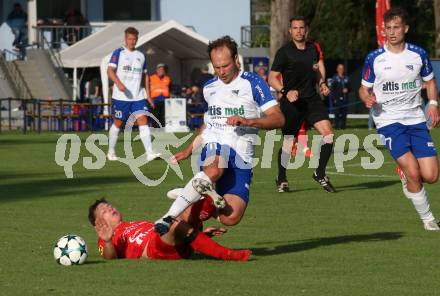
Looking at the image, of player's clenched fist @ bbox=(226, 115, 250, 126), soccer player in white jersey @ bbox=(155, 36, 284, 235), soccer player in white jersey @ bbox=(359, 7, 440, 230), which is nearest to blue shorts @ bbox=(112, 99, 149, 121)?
soccer player in white jersey @ bbox=(359, 7, 440, 230)

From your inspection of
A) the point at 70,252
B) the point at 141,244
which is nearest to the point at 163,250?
the point at 141,244

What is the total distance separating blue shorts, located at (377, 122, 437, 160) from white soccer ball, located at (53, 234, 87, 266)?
3.92 metres

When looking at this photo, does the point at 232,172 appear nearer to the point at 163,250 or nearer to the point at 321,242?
the point at 163,250

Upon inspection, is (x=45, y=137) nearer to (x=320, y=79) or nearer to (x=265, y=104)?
(x=320, y=79)

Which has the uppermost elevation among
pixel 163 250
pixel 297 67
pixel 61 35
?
pixel 61 35

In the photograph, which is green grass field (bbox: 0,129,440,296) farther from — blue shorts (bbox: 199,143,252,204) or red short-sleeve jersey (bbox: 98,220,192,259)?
blue shorts (bbox: 199,143,252,204)

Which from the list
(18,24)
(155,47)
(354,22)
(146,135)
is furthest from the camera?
(354,22)

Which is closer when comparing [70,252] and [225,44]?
[70,252]

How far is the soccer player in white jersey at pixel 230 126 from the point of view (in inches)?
427

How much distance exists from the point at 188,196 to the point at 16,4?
39.9 m

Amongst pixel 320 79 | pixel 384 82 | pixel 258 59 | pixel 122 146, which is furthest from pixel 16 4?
pixel 384 82

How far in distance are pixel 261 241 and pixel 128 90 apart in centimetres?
1180

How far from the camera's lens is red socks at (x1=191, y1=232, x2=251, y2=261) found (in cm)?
1066

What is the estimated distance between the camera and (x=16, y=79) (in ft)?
150
